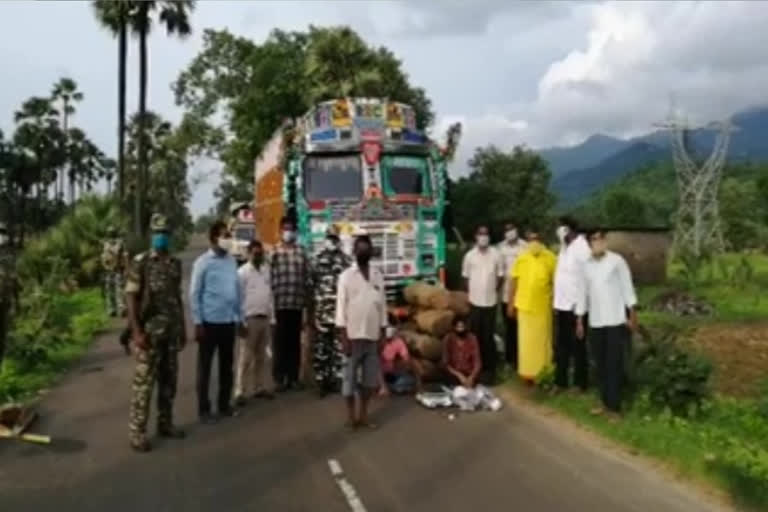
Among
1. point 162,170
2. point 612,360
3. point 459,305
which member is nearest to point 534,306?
point 459,305

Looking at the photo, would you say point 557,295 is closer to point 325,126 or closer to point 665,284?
point 325,126

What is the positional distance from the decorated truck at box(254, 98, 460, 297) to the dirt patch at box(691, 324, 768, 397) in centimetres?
422

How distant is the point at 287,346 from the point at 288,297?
1.97 ft

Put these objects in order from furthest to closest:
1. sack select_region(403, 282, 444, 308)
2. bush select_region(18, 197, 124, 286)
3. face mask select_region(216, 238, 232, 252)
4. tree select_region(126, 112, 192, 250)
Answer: tree select_region(126, 112, 192, 250) < bush select_region(18, 197, 124, 286) < sack select_region(403, 282, 444, 308) < face mask select_region(216, 238, 232, 252)

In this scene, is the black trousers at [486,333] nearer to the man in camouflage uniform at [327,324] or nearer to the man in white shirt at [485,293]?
the man in white shirt at [485,293]

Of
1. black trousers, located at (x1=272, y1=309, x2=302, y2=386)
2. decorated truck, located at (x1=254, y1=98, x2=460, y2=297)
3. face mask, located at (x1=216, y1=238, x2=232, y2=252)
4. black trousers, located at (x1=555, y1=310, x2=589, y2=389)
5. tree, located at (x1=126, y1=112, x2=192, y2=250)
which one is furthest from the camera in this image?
tree, located at (x1=126, y1=112, x2=192, y2=250)

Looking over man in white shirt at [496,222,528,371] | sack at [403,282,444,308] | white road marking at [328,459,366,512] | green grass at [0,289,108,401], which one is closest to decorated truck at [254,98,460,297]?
sack at [403,282,444,308]

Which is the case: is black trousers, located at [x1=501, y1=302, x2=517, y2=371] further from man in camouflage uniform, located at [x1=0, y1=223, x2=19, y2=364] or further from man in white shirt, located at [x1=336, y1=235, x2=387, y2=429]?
man in camouflage uniform, located at [x1=0, y1=223, x2=19, y2=364]

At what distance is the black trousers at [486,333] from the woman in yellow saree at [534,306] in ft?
2.21

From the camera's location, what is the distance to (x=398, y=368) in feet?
39.3

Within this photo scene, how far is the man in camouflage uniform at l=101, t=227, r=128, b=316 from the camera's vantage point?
19.9 meters

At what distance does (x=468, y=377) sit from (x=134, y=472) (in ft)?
14.1

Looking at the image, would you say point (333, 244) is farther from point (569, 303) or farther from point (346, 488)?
point (346, 488)

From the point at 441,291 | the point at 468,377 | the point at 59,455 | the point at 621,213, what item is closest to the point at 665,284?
the point at 441,291
